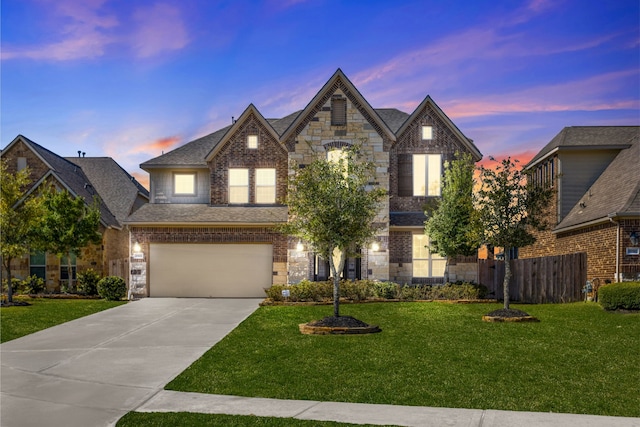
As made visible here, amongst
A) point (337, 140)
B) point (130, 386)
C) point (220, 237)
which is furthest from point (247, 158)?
point (130, 386)

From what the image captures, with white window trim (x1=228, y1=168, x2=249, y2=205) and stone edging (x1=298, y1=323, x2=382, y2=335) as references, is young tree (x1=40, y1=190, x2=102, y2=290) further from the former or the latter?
stone edging (x1=298, y1=323, x2=382, y2=335)

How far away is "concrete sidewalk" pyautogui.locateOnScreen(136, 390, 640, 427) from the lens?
30.0ft

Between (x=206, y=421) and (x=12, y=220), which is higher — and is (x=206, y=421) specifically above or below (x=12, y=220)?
below

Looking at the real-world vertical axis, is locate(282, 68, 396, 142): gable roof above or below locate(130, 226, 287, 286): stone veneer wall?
above

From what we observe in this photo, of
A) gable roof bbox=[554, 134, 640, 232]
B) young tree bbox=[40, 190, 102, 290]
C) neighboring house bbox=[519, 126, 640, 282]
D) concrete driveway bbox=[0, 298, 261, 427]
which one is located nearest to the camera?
concrete driveway bbox=[0, 298, 261, 427]

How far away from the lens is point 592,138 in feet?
100

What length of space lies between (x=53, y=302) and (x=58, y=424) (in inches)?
763

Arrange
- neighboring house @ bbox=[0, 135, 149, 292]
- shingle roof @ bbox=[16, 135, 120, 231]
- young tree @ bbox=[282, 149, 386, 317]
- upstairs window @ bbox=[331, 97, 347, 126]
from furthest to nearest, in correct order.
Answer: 1. shingle roof @ bbox=[16, 135, 120, 231]
2. neighboring house @ bbox=[0, 135, 149, 292]
3. upstairs window @ bbox=[331, 97, 347, 126]
4. young tree @ bbox=[282, 149, 386, 317]

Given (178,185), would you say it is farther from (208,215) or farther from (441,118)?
(441,118)

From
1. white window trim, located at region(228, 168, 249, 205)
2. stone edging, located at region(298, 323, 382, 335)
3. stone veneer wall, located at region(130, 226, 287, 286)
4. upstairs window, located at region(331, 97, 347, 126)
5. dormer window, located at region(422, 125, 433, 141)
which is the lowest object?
stone edging, located at region(298, 323, 382, 335)

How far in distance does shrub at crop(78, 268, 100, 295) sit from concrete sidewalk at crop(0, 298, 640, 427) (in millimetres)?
8664

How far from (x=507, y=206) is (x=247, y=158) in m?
14.3

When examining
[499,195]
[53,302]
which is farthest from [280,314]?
[53,302]

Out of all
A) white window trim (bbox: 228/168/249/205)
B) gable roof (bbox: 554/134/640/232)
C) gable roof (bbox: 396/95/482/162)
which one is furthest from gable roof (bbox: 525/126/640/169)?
white window trim (bbox: 228/168/249/205)
